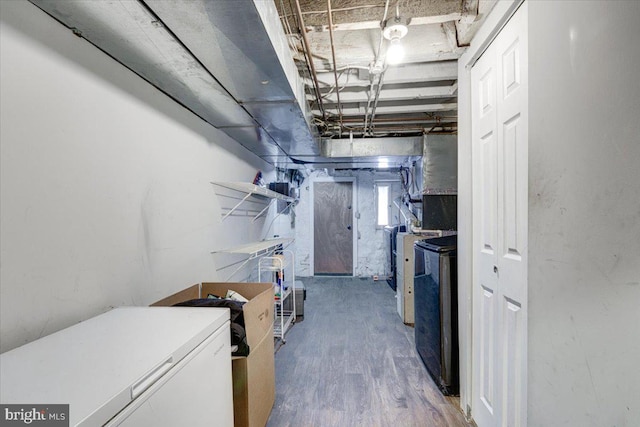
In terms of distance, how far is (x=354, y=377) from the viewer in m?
2.10

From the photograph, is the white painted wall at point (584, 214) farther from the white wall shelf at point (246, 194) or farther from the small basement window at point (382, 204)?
the small basement window at point (382, 204)

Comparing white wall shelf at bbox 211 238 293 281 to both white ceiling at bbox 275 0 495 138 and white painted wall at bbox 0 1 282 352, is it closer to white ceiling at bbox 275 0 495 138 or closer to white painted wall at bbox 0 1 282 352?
white painted wall at bbox 0 1 282 352

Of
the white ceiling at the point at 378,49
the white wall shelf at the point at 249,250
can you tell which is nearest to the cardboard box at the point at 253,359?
the white wall shelf at the point at 249,250

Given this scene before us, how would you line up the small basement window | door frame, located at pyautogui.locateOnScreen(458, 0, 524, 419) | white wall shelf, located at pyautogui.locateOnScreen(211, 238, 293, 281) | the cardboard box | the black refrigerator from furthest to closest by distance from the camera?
1. the small basement window
2. white wall shelf, located at pyautogui.locateOnScreen(211, 238, 293, 281)
3. the black refrigerator
4. door frame, located at pyautogui.locateOnScreen(458, 0, 524, 419)
5. the cardboard box

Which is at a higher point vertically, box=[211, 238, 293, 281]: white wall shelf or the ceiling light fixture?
the ceiling light fixture

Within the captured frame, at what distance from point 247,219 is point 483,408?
2494mm

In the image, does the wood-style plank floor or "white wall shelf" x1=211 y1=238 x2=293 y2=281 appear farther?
"white wall shelf" x1=211 y1=238 x2=293 y2=281

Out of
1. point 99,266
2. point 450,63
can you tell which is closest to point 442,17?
point 450,63

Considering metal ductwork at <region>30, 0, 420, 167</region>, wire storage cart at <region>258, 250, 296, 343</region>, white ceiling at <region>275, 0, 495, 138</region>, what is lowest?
wire storage cart at <region>258, 250, 296, 343</region>

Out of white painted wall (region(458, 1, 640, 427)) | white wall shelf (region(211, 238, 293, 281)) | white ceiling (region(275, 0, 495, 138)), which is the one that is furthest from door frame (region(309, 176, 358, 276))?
white painted wall (region(458, 1, 640, 427))

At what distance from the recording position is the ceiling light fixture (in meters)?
1.39

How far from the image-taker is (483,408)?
1.49 metres

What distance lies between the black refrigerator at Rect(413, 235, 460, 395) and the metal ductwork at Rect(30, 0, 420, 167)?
147 cm

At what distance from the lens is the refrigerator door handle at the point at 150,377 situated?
2.09 ft
